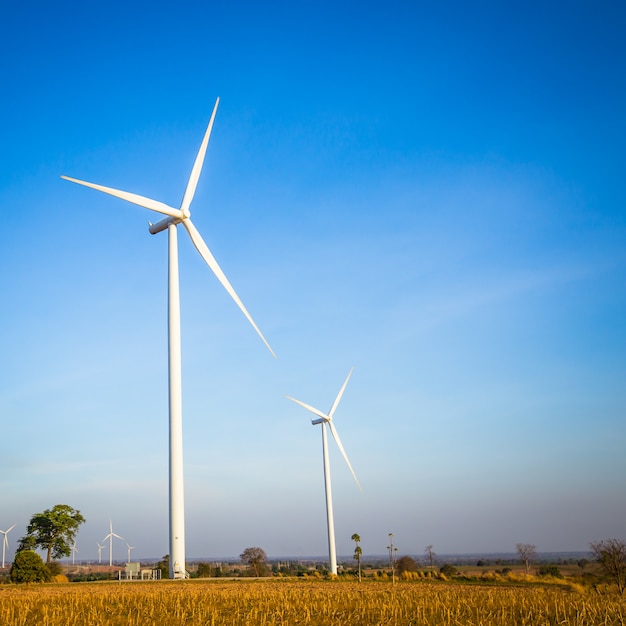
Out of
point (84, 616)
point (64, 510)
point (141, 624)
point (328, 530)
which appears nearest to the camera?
point (141, 624)

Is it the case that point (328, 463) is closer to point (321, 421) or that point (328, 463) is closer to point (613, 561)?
point (321, 421)

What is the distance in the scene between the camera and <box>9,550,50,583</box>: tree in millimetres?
55594

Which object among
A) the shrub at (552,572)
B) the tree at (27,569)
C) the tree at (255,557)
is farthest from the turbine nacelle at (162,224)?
the tree at (255,557)

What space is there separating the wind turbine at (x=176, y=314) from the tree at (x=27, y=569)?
48.9ft

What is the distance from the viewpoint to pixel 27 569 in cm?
5572

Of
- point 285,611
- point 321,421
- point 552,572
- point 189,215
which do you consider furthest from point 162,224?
point 552,572

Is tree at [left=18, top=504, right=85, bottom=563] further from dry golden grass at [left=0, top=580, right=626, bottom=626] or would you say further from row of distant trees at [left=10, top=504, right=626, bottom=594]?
dry golden grass at [left=0, top=580, right=626, bottom=626]

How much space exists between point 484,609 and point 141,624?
585 inches

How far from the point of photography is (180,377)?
52.0m

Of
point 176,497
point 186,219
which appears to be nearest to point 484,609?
point 176,497

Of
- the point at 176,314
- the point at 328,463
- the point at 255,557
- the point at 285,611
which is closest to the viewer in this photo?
the point at 285,611

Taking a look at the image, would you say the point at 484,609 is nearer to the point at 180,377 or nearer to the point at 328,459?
the point at 180,377

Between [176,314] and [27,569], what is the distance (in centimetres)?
2664

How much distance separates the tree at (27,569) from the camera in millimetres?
55594
